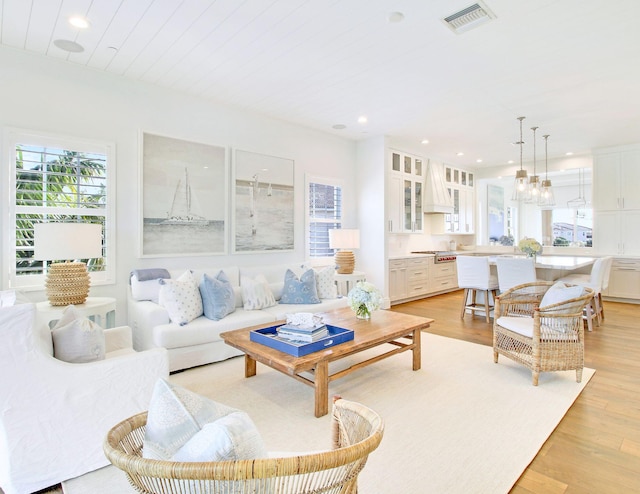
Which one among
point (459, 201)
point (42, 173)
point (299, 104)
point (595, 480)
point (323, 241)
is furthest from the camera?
point (459, 201)

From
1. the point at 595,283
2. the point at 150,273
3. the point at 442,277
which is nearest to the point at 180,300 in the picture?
the point at 150,273

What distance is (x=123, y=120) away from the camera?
3.81 m

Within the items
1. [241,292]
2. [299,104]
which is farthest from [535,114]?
[241,292]

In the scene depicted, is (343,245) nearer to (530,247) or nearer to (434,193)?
(530,247)

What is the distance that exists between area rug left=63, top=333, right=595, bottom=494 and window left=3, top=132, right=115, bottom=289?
1756 millimetres

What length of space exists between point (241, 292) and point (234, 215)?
118cm

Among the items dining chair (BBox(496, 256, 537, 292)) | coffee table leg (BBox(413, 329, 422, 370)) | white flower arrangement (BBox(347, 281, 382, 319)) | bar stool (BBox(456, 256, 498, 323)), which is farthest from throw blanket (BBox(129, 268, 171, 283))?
dining chair (BBox(496, 256, 537, 292))

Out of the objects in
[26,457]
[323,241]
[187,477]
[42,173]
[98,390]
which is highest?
[42,173]

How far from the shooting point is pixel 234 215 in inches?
183

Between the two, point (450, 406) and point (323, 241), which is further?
point (323, 241)

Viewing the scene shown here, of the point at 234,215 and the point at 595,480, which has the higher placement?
the point at 234,215

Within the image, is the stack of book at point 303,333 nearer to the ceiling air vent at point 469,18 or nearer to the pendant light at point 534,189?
the ceiling air vent at point 469,18

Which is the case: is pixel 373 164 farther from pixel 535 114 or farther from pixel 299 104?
pixel 535 114

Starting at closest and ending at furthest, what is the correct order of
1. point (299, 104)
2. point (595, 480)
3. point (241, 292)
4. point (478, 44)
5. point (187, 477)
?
1. point (187, 477)
2. point (595, 480)
3. point (478, 44)
4. point (241, 292)
5. point (299, 104)
